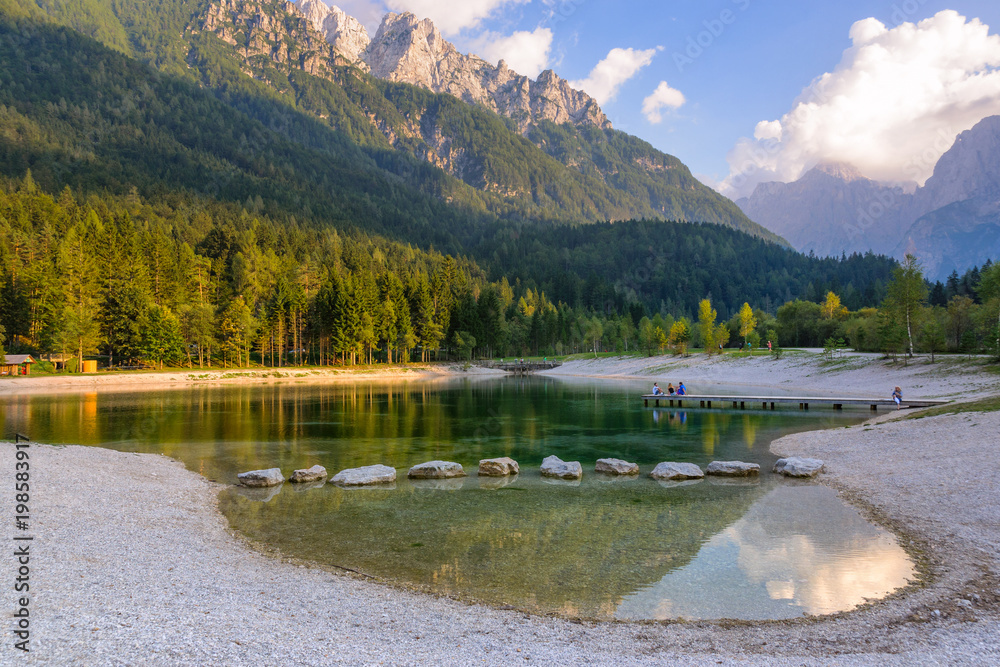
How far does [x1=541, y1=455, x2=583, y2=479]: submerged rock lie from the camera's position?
21625 mm

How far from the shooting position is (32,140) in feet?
619

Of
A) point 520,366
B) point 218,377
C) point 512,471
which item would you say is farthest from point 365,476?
point 520,366

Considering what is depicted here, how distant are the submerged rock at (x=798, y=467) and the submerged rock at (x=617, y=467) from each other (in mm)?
5985

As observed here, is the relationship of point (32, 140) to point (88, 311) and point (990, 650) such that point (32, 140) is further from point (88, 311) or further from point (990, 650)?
point (990, 650)

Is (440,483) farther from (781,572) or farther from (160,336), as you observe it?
(160,336)

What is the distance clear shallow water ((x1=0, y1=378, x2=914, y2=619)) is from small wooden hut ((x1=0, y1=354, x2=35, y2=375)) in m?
48.9

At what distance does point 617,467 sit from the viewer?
22344 millimetres

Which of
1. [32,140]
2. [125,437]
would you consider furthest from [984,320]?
[32,140]

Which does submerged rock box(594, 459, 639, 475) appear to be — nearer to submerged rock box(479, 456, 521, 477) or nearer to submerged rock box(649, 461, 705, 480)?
submerged rock box(649, 461, 705, 480)

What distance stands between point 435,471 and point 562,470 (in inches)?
213

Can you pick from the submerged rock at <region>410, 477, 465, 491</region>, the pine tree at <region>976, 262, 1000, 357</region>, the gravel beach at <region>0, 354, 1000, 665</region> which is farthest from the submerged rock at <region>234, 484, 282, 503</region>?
the pine tree at <region>976, 262, 1000, 357</region>

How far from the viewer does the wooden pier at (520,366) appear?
122075 millimetres

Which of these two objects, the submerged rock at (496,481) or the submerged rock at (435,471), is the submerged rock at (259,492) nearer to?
the submerged rock at (435,471)

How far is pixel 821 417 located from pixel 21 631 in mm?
45196
